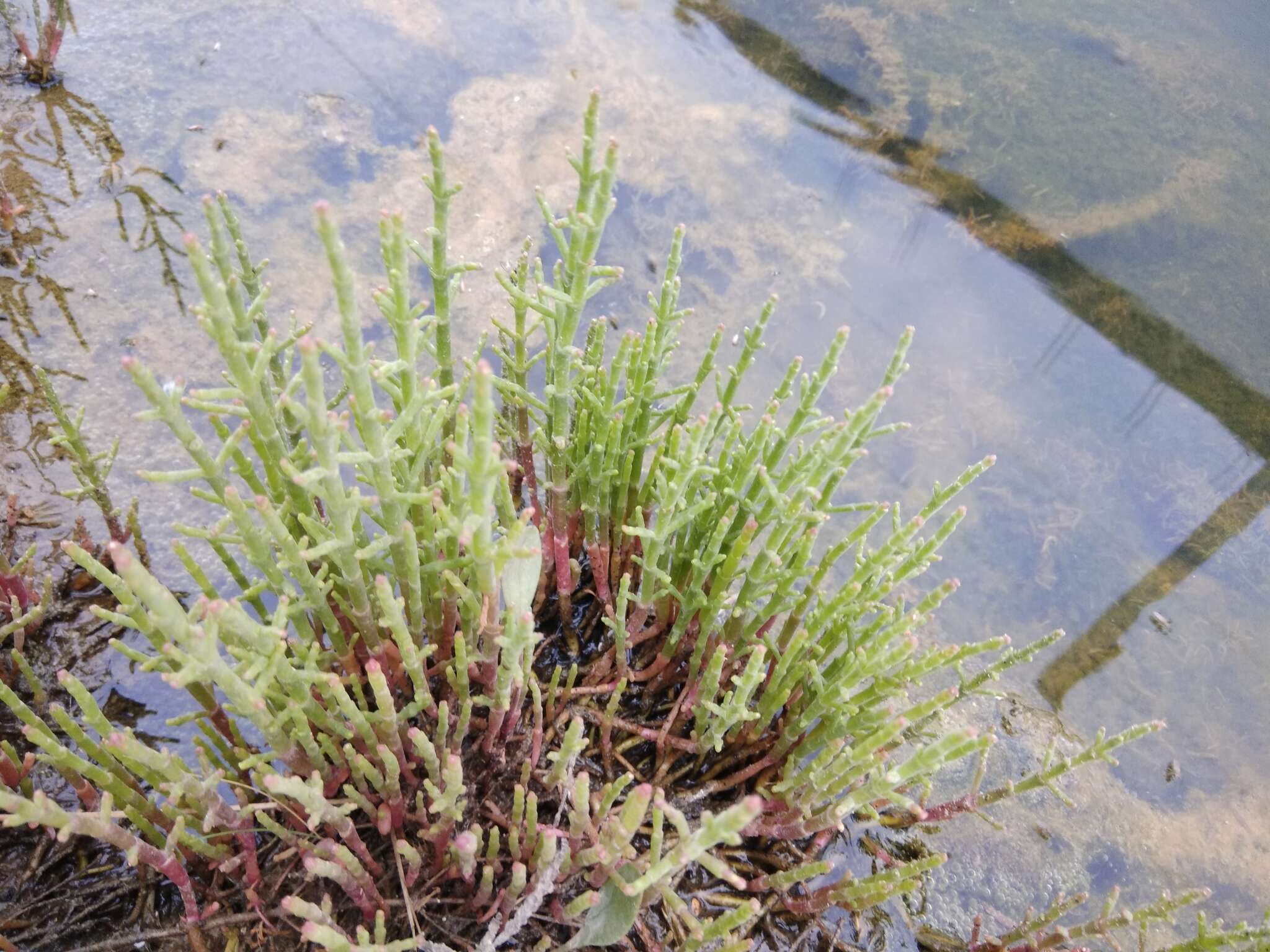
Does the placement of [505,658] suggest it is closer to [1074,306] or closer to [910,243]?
[910,243]

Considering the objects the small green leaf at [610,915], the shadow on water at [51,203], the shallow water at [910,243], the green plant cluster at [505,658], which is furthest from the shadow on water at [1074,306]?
the shadow on water at [51,203]

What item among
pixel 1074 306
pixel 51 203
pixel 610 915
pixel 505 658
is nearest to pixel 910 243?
pixel 1074 306

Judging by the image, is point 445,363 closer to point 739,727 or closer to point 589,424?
point 589,424

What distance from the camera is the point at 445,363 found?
1.60 metres

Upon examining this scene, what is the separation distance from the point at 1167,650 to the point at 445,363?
92.7 inches

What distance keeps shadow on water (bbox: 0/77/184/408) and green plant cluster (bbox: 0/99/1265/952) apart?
93 cm

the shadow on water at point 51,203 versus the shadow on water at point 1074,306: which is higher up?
the shadow on water at point 1074,306

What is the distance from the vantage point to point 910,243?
324 cm

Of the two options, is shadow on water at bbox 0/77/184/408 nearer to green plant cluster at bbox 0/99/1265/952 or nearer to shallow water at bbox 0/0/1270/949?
shallow water at bbox 0/0/1270/949

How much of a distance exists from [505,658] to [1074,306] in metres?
2.98

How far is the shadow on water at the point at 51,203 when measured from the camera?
2367 millimetres

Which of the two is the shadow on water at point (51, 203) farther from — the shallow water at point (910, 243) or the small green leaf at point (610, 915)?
the small green leaf at point (610, 915)

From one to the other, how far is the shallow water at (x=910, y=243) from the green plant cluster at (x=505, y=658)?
1.95 ft

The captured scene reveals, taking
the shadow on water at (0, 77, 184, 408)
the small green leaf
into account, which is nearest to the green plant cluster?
the small green leaf
